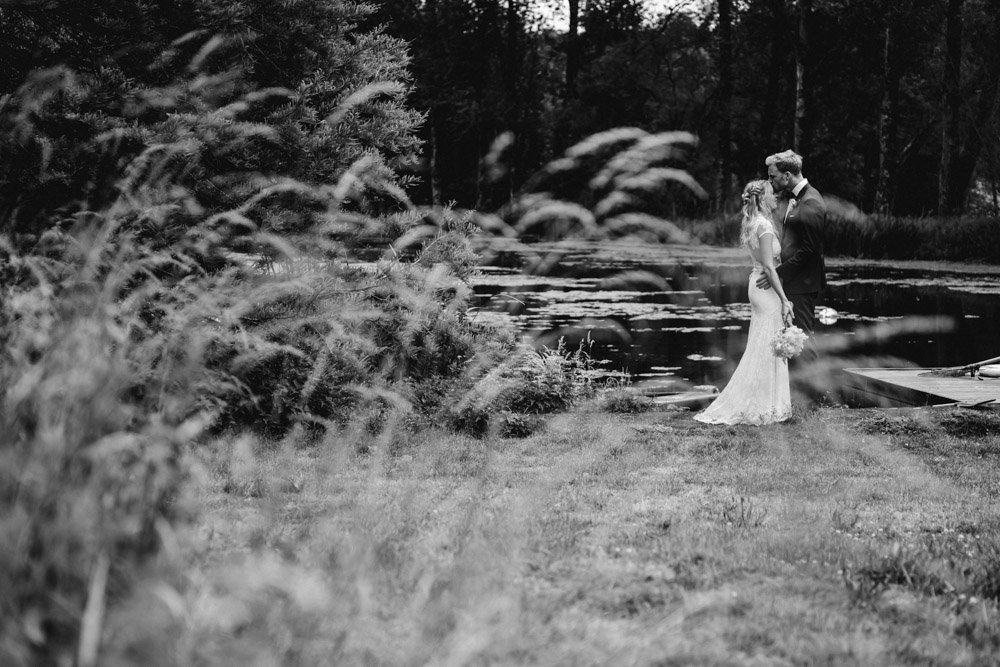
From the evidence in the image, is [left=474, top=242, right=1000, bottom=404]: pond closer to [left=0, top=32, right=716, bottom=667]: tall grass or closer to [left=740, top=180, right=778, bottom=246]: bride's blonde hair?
[left=0, top=32, right=716, bottom=667]: tall grass

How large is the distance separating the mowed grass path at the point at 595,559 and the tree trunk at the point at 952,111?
27962mm

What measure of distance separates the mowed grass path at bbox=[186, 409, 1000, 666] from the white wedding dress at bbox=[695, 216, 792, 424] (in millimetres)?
1834

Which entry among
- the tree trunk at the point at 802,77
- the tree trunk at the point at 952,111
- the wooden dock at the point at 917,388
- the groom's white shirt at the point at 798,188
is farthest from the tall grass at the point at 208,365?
the tree trunk at the point at 952,111

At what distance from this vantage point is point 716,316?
16484 millimetres

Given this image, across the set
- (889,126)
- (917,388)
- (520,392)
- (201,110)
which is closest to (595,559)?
(201,110)


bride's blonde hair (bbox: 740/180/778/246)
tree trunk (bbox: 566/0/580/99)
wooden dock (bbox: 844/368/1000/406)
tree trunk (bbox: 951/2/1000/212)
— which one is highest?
tree trunk (bbox: 566/0/580/99)

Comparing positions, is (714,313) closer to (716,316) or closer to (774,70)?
(716,316)

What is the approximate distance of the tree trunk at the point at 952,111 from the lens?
102 ft

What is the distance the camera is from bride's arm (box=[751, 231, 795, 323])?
8.52 metres

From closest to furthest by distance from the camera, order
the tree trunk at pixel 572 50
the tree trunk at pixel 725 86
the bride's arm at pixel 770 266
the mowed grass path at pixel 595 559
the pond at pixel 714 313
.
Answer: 1. the mowed grass path at pixel 595 559
2. the bride's arm at pixel 770 266
3. the pond at pixel 714 313
4. the tree trunk at pixel 725 86
5. the tree trunk at pixel 572 50

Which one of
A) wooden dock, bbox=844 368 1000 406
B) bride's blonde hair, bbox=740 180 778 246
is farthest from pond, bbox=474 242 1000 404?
bride's blonde hair, bbox=740 180 778 246

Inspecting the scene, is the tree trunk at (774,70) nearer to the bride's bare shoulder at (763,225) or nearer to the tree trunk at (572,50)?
the tree trunk at (572,50)

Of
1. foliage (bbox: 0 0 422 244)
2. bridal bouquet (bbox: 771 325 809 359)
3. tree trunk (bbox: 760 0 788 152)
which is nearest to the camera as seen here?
foliage (bbox: 0 0 422 244)

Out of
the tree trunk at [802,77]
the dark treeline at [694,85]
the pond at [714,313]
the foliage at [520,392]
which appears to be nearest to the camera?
the foliage at [520,392]
